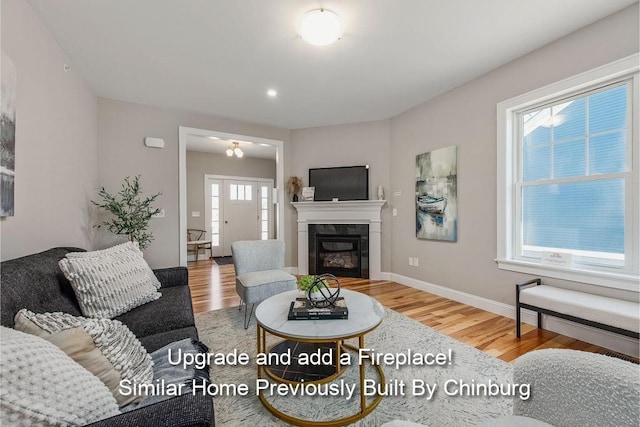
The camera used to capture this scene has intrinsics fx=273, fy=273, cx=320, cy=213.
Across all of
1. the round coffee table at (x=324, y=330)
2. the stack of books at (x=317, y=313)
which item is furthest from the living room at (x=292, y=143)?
the stack of books at (x=317, y=313)

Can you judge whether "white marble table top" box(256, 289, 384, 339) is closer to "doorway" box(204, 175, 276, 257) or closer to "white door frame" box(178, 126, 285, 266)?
"white door frame" box(178, 126, 285, 266)

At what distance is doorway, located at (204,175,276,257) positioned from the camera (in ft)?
22.2

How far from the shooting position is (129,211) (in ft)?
11.6

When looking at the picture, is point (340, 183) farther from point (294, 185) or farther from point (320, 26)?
point (320, 26)

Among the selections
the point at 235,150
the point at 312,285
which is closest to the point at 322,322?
the point at 312,285

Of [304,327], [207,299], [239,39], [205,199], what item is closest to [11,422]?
[304,327]

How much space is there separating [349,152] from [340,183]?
0.55 m

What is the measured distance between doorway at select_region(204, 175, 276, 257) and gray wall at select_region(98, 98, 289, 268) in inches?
112

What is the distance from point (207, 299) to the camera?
11.3 ft

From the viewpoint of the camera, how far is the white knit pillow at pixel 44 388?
24.0 inches

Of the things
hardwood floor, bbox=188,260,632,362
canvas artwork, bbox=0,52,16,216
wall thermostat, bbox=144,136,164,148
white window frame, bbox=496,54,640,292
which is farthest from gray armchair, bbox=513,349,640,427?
wall thermostat, bbox=144,136,164,148

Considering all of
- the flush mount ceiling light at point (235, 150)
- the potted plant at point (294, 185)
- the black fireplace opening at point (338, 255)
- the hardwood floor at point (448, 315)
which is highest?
the flush mount ceiling light at point (235, 150)

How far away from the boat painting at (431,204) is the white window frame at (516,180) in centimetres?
70

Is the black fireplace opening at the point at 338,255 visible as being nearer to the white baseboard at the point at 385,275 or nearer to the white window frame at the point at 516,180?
the white baseboard at the point at 385,275
